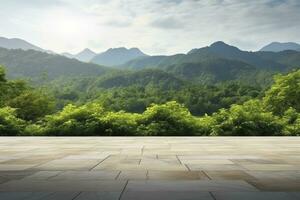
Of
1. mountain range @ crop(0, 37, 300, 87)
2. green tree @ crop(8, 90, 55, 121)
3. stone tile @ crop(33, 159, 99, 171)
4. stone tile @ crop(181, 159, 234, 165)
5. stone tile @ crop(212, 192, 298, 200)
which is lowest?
stone tile @ crop(212, 192, 298, 200)

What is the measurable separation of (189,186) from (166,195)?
0.74 meters

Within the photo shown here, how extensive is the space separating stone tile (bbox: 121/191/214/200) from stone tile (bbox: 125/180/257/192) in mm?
214

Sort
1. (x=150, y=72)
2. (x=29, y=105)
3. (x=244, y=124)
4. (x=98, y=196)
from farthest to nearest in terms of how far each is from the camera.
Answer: (x=150, y=72), (x=29, y=105), (x=244, y=124), (x=98, y=196)

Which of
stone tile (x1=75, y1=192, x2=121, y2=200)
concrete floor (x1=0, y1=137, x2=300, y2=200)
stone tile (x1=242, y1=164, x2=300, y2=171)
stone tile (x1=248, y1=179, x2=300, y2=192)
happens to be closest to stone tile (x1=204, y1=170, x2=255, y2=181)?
concrete floor (x1=0, y1=137, x2=300, y2=200)

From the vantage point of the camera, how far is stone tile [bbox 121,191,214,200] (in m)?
4.88

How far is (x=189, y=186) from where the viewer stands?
5.71 metres

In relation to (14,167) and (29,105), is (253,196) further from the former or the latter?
(29,105)

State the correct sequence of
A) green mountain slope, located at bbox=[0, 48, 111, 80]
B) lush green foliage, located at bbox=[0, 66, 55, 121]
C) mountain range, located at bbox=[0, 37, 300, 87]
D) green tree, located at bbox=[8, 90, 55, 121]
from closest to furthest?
green tree, located at bbox=[8, 90, 55, 121] → lush green foliage, located at bbox=[0, 66, 55, 121] → mountain range, located at bbox=[0, 37, 300, 87] → green mountain slope, located at bbox=[0, 48, 111, 80]

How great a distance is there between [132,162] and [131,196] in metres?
3.59

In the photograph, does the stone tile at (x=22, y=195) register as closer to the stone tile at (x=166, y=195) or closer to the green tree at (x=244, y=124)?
the stone tile at (x=166, y=195)

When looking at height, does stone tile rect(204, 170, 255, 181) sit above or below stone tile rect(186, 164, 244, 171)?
below

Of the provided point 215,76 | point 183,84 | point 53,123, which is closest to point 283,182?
point 53,123

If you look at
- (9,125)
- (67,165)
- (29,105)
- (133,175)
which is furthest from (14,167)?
(29,105)

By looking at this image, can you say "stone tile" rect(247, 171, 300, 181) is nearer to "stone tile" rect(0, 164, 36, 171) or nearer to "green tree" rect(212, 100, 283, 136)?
"stone tile" rect(0, 164, 36, 171)
